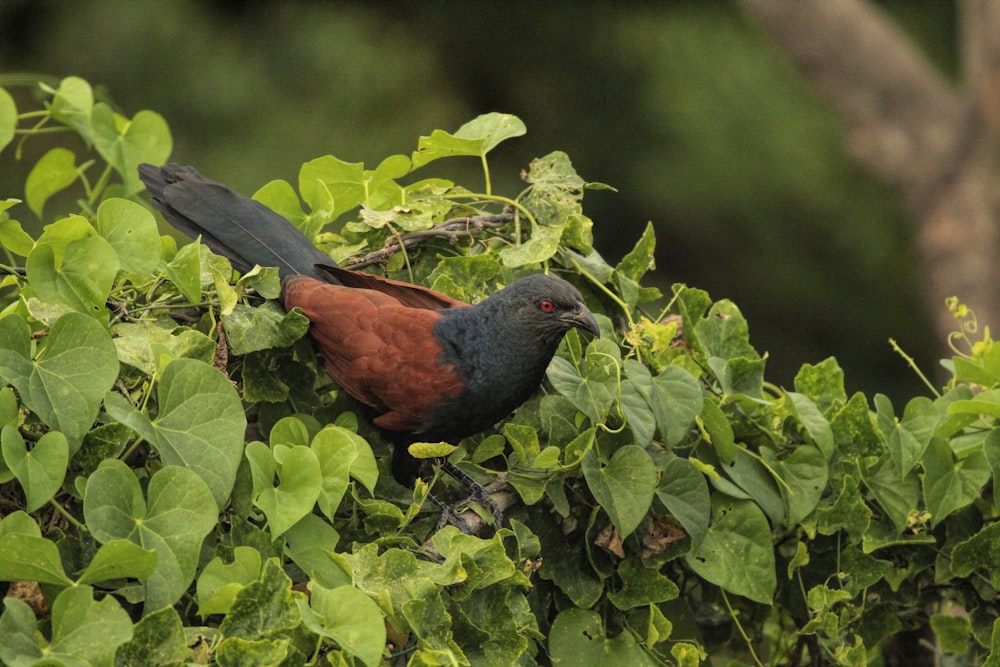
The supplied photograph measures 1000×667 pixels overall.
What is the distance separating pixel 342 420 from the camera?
5.78 feet

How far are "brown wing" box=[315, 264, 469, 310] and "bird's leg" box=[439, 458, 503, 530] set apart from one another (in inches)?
11.6

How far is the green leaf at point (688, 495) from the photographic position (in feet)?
5.44

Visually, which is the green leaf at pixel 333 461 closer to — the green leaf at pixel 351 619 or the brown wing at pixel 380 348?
the green leaf at pixel 351 619

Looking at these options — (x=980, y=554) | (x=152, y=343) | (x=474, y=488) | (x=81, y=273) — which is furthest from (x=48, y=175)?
(x=980, y=554)

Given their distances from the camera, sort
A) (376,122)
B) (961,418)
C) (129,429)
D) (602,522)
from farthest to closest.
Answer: (376,122), (961,418), (602,522), (129,429)

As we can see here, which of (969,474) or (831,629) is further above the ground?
(969,474)

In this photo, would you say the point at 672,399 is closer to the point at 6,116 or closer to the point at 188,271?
the point at 188,271

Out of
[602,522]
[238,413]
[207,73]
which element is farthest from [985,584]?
[207,73]

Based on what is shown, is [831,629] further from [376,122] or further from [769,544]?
[376,122]

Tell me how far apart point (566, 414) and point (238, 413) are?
56 cm

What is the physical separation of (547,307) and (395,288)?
25 centimetres

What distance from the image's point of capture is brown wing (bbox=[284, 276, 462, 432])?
183 cm

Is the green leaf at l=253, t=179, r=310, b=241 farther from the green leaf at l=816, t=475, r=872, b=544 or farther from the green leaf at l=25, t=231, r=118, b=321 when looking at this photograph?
the green leaf at l=816, t=475, r=872, b=544

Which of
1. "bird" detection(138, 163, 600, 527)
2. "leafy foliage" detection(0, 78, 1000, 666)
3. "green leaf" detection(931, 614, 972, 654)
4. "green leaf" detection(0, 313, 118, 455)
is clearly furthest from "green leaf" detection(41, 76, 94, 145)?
"green leaf" detection(931, 614, 972, 654)
